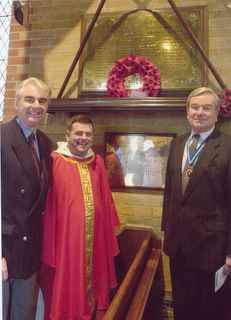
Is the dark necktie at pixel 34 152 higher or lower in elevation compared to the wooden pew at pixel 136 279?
higher

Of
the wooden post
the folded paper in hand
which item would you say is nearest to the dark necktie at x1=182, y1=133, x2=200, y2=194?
the folded paper in hand

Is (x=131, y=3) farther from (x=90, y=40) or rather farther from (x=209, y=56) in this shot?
(x=209, y=56)

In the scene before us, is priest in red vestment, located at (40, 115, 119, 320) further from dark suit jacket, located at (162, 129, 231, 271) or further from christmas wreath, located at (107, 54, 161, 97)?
christmas wreath, located at (107, 54, 161, 97)

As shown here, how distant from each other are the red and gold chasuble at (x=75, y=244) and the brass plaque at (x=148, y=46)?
0.98 metres

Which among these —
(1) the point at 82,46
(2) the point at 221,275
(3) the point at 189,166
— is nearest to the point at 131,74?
(1) the point at 82,46

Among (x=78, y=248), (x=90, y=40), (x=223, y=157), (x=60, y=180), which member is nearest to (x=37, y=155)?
(x=60, y=180)

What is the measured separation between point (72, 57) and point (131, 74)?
1.90 ft

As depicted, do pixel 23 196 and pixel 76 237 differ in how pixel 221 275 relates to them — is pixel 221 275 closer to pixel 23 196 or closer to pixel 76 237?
pixel 76 237

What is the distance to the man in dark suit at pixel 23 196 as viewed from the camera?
1429 mm

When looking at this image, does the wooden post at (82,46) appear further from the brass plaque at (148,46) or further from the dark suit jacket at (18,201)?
the dark suit jacket at (18,201)

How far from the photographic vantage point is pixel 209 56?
243 cm

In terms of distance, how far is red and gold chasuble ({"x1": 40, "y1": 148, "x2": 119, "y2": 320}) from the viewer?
1810mm

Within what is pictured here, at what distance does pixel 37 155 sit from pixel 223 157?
3.23 ft

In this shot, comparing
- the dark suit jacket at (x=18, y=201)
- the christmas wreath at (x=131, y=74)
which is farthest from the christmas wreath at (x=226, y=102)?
the dark suit jacket at (x=18, y=201)
